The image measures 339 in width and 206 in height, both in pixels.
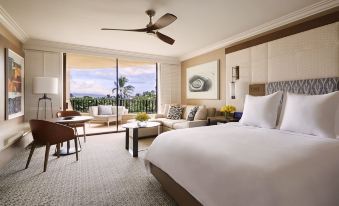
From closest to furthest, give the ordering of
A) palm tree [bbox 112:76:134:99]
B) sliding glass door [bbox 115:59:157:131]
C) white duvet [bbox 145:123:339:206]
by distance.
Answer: white duvet [bbox 145:123:339:206], sliding glass door [bbox 115:59:157:131], palm tree [bbox 112:76:134:99]

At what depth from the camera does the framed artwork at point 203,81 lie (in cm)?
483

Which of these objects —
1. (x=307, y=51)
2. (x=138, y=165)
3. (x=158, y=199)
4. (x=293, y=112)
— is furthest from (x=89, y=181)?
(x=307, y=51)

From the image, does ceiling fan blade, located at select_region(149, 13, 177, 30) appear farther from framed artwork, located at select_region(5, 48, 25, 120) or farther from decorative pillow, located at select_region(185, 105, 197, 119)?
framed artwork, located at select_region(5, 48, 25, 120)

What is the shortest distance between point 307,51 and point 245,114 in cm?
135

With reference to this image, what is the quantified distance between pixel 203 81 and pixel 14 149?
445 cm

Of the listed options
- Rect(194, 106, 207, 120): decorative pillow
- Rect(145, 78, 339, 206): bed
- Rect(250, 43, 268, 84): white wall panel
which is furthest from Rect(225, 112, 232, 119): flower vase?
Rect(145, 78, 339, 206): bed

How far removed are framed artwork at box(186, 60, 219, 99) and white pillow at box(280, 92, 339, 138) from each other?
2523mm

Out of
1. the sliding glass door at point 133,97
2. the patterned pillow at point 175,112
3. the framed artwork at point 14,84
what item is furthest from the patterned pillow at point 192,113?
the framed artwork at point 14,84

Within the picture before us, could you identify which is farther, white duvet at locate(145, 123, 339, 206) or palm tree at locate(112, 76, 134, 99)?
palm tree at locate(112, 76, 134, 99)

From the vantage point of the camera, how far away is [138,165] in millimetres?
3025

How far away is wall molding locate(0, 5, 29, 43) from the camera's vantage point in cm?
305

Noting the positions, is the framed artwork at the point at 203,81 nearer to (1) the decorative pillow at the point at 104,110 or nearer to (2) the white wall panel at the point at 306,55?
(2) the white wall panel at the point at 306,55

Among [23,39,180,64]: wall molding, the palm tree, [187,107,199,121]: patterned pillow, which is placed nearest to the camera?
[23,39,180,64]: wall molding

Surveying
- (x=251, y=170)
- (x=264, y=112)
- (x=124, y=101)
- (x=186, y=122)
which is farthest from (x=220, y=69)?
(x=124, y=101)
